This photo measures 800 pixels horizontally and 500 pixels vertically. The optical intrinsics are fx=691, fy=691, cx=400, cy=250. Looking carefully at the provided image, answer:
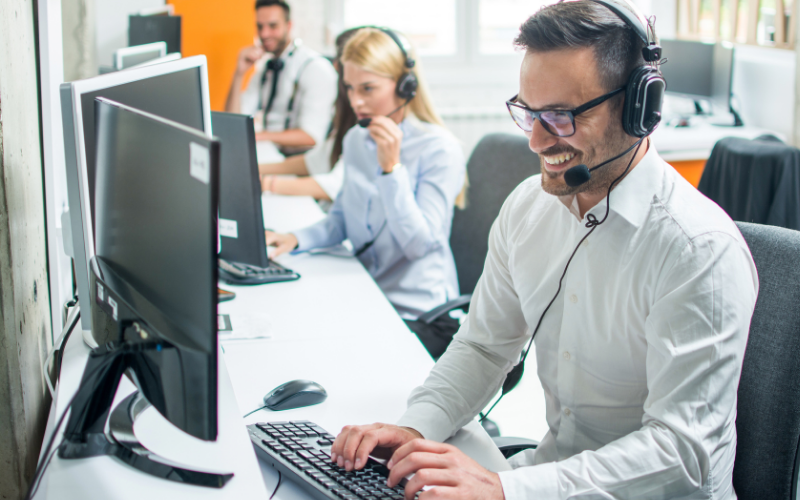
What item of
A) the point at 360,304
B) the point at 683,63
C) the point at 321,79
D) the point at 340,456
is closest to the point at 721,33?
the point at 683,63


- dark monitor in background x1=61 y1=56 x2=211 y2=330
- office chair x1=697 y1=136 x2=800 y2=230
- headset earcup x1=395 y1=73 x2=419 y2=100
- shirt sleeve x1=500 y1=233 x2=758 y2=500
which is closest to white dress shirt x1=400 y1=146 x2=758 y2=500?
shirt sleeve x1=500 y1=233 x2=758 y2=500

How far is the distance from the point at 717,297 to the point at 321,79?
3.15m

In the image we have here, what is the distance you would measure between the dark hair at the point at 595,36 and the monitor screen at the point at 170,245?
1.68 ft

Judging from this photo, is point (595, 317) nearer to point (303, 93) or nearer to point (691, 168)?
point (691, 168)

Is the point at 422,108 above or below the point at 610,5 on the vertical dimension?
below

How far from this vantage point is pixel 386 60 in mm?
1924

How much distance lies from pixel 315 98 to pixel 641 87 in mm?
2960

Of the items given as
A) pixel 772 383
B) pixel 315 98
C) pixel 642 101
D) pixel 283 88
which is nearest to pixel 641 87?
pixel 642 101

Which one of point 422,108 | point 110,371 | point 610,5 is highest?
point 610,5

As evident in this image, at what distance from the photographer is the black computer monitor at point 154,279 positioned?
2.30ft

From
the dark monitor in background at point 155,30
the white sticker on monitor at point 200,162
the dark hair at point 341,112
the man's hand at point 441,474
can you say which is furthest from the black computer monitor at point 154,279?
the dark monitor in background at point 155,30

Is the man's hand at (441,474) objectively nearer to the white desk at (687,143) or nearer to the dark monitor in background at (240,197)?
the dark monitor in background at (240,197)

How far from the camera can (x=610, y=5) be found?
944 mm

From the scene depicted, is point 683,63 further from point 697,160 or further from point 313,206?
point 313,206
